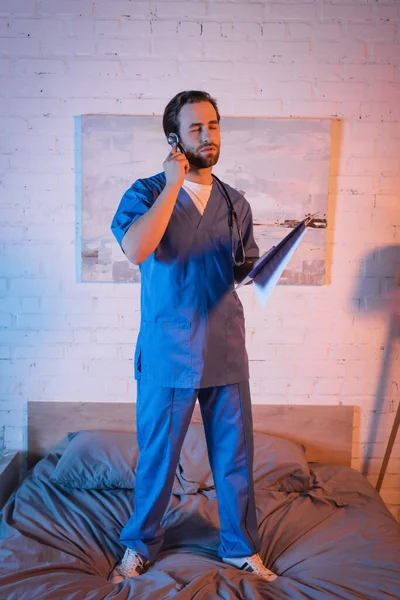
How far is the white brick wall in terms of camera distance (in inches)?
96.7

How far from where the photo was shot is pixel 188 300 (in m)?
1.75

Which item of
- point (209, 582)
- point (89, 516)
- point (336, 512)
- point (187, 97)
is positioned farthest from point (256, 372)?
point (187, 97)

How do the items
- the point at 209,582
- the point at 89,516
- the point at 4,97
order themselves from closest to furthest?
the point at 209,582 < the point at 89,516 < the point at 4,97

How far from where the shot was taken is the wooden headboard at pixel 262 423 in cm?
262

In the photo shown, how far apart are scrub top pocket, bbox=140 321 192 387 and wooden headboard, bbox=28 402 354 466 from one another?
91 centimetres

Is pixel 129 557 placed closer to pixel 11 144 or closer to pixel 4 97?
pixel 11 144

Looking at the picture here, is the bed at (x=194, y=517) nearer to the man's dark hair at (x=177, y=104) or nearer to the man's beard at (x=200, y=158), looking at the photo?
the man's beard at (x=200, y=158)

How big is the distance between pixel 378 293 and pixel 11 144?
171 centimetres

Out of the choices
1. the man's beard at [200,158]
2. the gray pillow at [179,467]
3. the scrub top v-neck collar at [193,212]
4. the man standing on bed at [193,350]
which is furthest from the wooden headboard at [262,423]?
the man's beard at [200,158]

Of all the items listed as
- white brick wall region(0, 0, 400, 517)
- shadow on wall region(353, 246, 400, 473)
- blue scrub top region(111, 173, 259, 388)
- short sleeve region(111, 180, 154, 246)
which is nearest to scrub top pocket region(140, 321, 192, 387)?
blue scrub top region(111, 173, 259, 388)

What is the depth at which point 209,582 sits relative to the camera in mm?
1644

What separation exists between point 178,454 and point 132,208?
0.74 meters

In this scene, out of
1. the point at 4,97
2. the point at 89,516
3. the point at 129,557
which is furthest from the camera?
the point at 4,97

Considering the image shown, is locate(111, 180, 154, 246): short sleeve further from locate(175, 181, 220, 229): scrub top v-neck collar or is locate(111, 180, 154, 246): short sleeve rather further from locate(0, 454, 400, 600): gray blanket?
locate(0, 454, 400, 600): gray blanket
